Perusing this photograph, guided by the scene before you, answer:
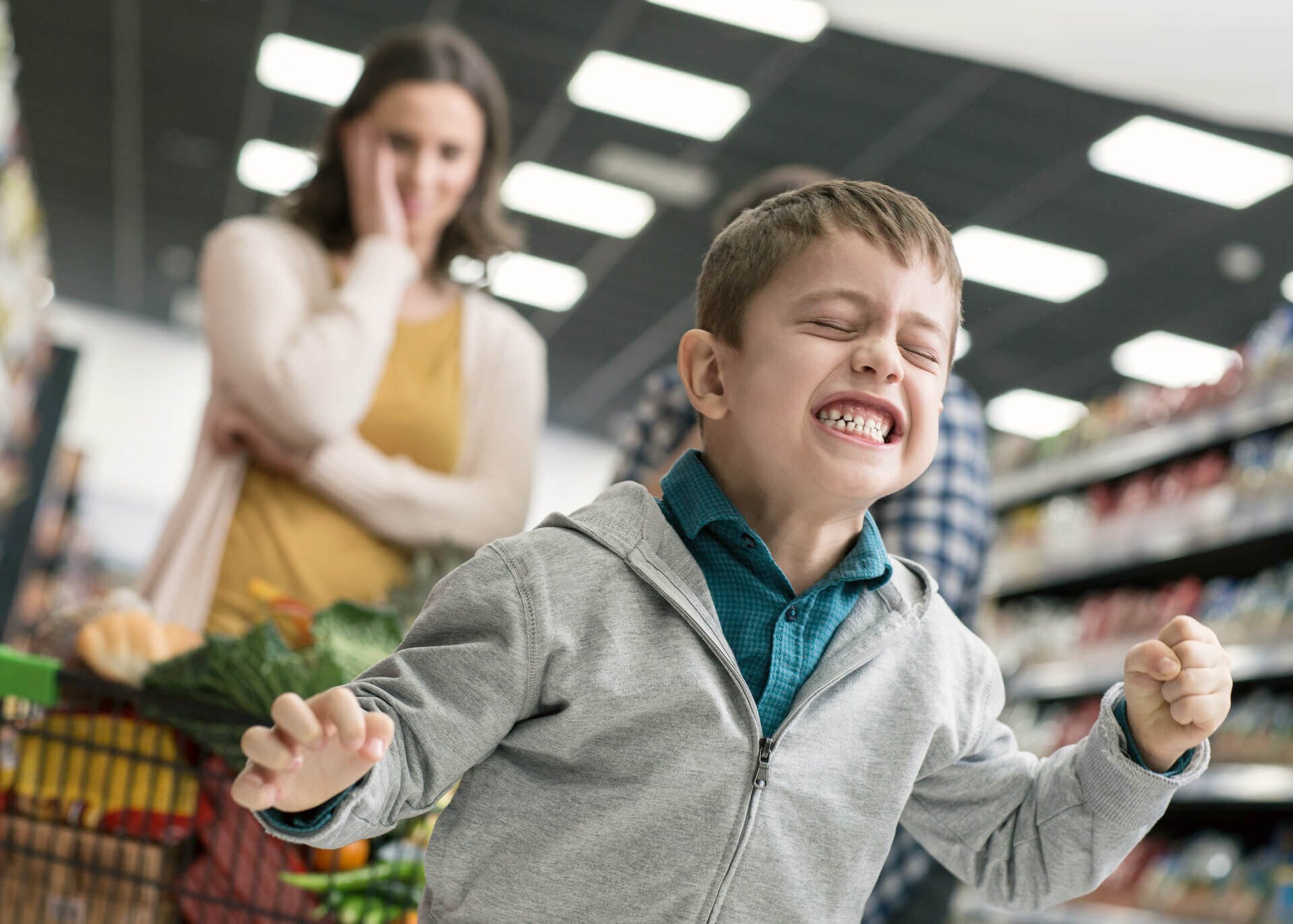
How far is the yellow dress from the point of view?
1.86 m

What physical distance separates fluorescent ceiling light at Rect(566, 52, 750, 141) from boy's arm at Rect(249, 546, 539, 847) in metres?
6.69

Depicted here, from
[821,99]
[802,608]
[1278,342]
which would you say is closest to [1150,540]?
[1278,342]

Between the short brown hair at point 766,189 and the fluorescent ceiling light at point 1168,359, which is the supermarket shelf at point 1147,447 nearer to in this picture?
the short brown hair at point 766,189

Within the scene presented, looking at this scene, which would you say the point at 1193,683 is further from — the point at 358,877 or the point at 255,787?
the point at 358,877

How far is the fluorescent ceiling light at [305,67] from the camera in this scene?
793cm

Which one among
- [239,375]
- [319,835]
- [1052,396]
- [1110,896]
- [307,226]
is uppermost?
[1052,396]

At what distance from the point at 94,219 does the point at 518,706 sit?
1165 centimetres

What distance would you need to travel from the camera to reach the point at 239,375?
1867 mm

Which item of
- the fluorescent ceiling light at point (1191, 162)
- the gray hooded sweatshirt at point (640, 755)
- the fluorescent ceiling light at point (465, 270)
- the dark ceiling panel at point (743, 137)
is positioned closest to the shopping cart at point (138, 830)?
the gray hooded sweatshirt at point (640, 755)

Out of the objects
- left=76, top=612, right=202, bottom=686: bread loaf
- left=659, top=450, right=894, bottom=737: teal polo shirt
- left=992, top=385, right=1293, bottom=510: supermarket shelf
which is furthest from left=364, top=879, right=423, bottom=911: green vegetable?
left=992, top=385, right=1293, bottom=510: supermarket shelf

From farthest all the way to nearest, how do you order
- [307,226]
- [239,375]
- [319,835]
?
[307,226] → [239,375] → [319,835]

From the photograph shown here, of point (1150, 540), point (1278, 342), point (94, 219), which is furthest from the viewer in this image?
point (94, 219)

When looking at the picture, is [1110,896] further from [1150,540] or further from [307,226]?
[307,226]

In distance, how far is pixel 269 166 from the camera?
9.91 meters
